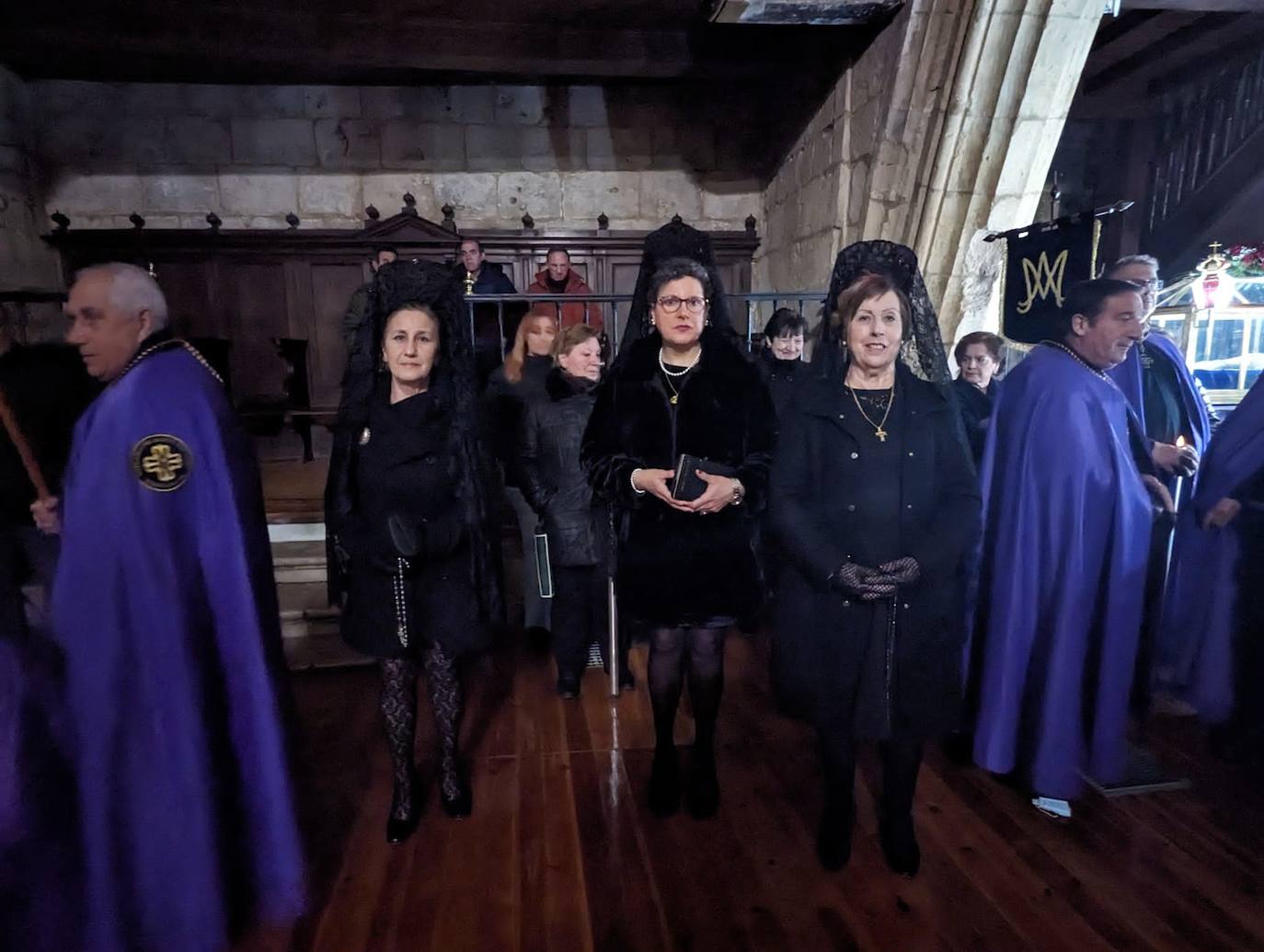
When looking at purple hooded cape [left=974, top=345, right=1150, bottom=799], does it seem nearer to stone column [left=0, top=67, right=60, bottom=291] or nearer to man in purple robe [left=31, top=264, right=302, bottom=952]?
man in purple robe [left=31, top=264, right=302, bottom=952]

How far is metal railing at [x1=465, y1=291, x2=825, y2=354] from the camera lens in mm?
4410

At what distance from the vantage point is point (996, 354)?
3.62 meters

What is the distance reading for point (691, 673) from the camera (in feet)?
8.06

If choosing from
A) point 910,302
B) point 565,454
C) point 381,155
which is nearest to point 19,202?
point 381,155

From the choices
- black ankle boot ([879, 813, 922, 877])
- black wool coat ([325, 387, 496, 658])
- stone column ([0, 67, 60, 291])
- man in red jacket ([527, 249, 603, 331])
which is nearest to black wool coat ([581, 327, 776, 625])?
black wool coat ([325, 387, 496, 658])

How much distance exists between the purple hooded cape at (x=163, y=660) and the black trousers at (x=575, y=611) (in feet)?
5.34

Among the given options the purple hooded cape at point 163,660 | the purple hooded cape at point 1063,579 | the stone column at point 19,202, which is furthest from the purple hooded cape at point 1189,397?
the stone column at point 19,202

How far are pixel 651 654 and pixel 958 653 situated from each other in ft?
3.18

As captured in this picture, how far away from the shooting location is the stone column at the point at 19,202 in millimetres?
6051

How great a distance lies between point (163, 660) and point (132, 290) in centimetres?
87

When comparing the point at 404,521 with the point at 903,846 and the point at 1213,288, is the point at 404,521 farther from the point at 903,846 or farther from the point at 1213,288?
the point at 1213,288

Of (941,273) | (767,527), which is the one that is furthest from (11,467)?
(941,273)

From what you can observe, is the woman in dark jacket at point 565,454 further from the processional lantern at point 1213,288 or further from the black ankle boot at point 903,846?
the processional lantern at point 1213,288

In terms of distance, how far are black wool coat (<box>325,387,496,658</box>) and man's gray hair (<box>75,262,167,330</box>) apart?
607 millimetres
